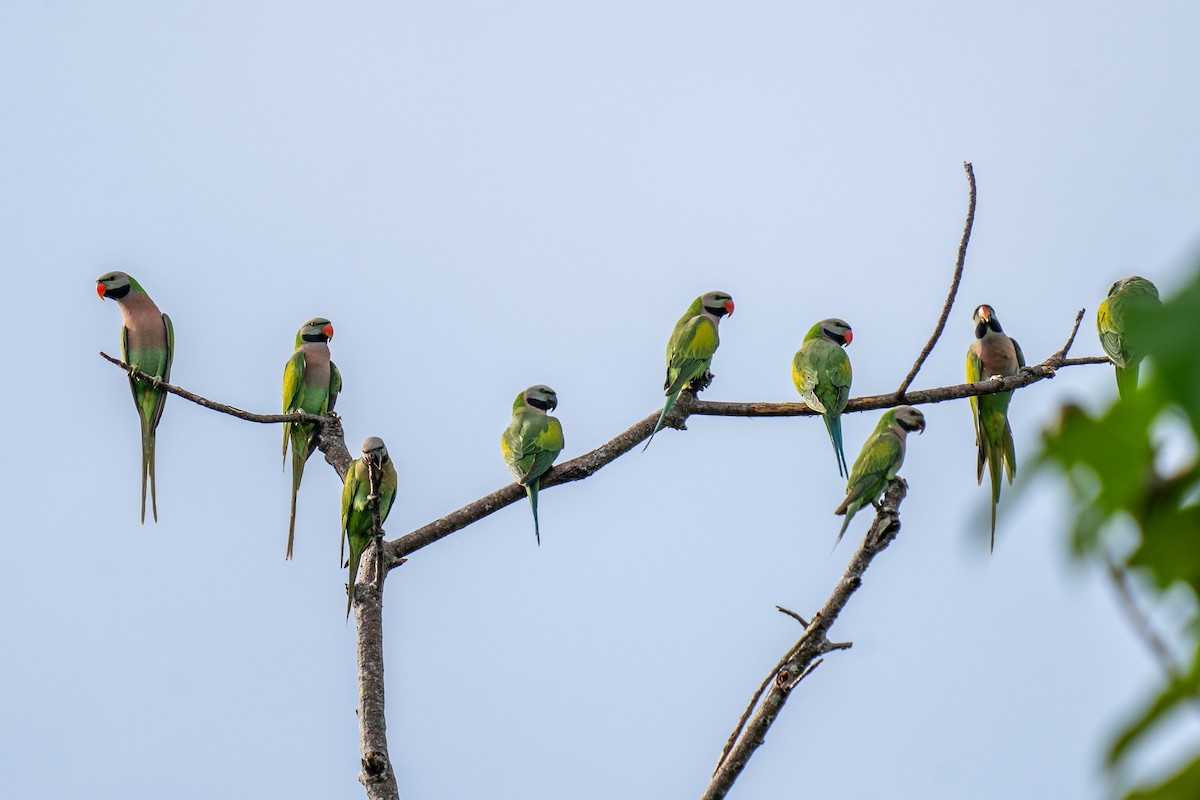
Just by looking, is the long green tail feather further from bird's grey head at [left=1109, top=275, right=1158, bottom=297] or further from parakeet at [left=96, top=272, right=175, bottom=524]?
bird's grey head at [left=1109, top=275, right=1158, bottom=297]

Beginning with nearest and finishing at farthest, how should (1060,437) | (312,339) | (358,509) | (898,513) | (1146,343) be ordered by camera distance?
(1146,343), (1060,437), (898,513), (358,509), (312,339)

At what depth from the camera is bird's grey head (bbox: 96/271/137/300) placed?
937 centimetres

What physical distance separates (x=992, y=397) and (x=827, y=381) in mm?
1459

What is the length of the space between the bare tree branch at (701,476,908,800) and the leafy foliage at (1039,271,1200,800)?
4122 mm

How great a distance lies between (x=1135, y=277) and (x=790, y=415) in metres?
3.32

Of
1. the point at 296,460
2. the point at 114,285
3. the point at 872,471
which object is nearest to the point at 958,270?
the point at 872,471

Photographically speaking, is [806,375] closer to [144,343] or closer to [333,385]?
[333,385]

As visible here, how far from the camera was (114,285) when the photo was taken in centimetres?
941

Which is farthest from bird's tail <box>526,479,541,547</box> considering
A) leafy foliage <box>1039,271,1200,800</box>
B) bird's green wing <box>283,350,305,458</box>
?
leafy foliage <box>1039,271,1200,800</box>

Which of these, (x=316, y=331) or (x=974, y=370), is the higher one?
(x=316, y=331)

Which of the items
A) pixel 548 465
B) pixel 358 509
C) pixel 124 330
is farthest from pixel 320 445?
pixel 124 330

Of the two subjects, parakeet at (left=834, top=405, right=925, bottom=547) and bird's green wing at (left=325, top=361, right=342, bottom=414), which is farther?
bird's green wing at (left=325, top=361, right=342, bottom=414)

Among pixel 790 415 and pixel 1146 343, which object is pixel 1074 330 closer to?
pixel 790 415

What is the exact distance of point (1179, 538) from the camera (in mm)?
1012
